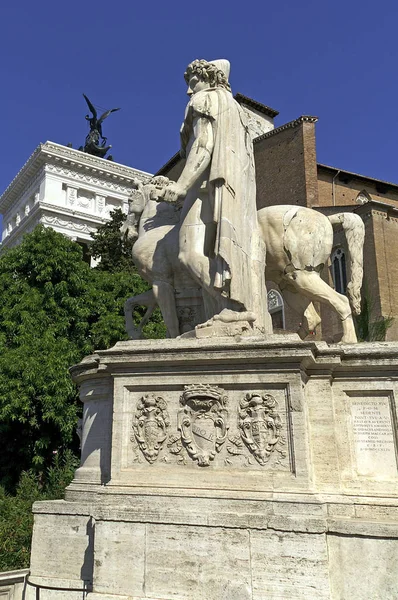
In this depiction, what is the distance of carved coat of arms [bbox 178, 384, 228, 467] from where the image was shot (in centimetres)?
491

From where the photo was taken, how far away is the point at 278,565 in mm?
4297

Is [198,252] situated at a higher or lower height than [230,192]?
lower

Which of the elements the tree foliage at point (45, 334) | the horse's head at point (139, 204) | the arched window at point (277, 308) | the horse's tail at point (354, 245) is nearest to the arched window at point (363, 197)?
the arched window at point (277, 308)

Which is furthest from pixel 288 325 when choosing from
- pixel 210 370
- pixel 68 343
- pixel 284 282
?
pixel 210 370

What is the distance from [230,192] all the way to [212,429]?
102 inches

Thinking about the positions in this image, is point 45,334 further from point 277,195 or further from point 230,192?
point 277,195

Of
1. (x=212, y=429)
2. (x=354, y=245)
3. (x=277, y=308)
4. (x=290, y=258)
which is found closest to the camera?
(x=212, y=429)

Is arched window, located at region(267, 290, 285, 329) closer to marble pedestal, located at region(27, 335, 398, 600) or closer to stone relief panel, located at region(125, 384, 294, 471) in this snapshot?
marble pedestal, located at region(27, 335, 398, 600)

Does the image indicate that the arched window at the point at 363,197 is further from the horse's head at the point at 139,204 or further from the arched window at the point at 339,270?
the horse's head at the point at 139,204

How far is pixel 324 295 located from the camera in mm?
6414

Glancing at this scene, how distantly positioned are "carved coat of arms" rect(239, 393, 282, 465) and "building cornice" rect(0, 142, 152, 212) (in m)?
44.1

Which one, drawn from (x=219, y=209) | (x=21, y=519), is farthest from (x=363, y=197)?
(x=219, y=209)

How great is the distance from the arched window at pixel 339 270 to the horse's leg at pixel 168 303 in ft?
77.6

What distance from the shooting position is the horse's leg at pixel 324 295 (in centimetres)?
630
